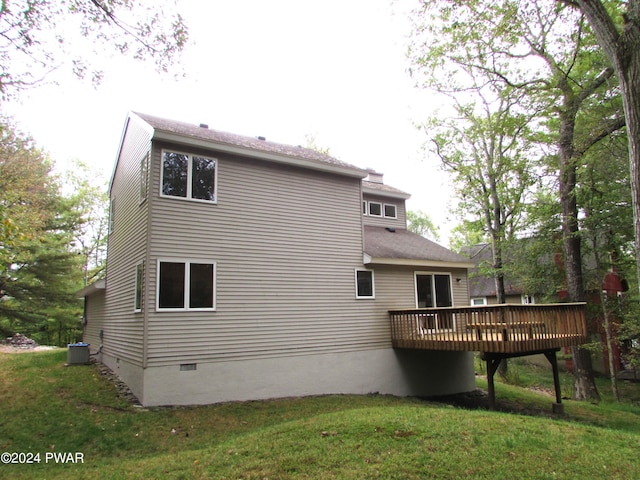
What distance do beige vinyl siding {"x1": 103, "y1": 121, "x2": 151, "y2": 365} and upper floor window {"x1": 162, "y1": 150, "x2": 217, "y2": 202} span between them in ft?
2.46

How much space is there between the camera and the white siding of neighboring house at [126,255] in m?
9.60

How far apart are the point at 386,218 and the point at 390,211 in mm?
439

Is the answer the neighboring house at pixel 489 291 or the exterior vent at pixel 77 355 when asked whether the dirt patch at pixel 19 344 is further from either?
the neighboring house at pixel 489 291

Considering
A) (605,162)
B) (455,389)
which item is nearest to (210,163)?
(455,389)

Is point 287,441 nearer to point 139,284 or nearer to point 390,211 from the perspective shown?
point 139,284

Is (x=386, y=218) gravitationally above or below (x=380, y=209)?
below

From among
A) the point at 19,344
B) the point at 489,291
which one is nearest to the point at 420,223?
the point at 489,291

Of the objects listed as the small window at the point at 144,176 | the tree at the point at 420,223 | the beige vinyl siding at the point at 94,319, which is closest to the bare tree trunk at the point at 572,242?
the small window at the point at 144,176

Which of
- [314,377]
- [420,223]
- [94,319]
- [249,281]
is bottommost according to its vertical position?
[314,377]

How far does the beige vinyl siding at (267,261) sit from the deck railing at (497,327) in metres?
1.37

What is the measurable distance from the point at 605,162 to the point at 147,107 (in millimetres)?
14303

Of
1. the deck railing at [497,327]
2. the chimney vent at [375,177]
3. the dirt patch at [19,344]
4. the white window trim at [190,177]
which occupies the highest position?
the chimney vent at [375,177]

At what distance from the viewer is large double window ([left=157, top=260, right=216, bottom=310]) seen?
8.94 m

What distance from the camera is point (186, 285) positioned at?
361 inches
